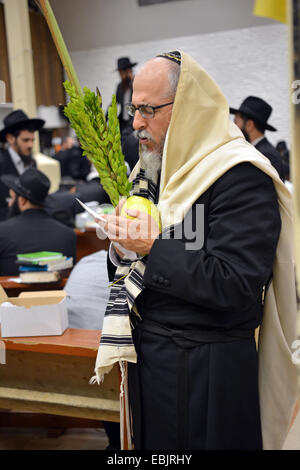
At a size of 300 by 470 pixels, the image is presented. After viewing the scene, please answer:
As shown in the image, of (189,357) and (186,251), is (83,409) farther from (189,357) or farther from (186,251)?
(186,251)

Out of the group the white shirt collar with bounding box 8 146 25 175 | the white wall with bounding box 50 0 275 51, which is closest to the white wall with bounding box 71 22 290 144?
the white wall with bounding box 50 0 275 51

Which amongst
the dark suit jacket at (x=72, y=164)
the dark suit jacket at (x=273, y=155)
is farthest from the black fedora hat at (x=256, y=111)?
the dark suit jacket at (x=72, y=164)

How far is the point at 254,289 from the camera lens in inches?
49.8

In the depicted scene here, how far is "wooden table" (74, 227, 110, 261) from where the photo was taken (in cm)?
477

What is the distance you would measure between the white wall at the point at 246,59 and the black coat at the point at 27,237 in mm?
7919

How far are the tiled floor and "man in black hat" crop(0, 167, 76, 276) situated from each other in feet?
3.39

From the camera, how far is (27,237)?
321cm

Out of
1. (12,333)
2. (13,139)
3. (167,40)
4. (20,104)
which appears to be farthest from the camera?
(167,40)

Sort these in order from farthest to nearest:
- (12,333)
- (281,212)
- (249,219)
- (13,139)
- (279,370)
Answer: (13,139)
(12,333)
(279,370)
(281,212)
(249,219)

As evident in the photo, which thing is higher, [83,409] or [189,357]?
[189,357]

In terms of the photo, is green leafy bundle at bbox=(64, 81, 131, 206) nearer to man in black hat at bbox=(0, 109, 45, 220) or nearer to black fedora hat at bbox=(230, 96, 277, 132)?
black fedora hat at bbox=(230, 96, 277, 132)
